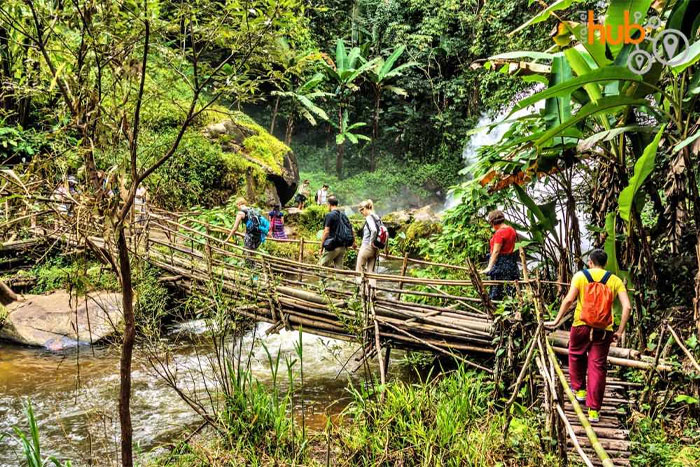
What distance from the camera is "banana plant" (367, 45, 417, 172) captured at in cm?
1883

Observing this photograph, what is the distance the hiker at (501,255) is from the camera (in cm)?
530

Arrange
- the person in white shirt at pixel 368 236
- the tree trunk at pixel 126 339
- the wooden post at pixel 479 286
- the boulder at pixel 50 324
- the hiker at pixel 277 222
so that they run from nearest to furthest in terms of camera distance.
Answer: the tree trunk at pixel 126 339
the wooden post at pixel 479 286
the person in white shirt at pixel 368 236
the boulder at pixel 50 324
the hiker at pixel 277 222

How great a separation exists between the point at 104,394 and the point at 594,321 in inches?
204

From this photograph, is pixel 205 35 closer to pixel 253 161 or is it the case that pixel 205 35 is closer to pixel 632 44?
pixel 632 44

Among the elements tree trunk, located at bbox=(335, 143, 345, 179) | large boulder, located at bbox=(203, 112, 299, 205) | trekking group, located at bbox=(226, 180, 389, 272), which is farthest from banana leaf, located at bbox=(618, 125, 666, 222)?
tree trunk, located at bbox=(335, 143, 345, 179)

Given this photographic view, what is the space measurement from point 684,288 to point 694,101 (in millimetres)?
1468

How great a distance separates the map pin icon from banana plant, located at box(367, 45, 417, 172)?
1558cm

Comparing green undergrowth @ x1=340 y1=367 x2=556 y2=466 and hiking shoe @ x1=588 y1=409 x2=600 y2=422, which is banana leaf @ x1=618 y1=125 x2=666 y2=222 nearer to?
hiking shoe @ x1=588 y1=409 x2=600 y2=422

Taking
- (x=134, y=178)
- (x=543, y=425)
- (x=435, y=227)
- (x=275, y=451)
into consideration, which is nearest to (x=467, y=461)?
(x=543, y=425)

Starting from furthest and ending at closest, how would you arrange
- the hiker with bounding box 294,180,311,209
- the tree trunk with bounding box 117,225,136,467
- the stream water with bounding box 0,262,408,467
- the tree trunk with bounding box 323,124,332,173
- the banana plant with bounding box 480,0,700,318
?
the tree trunk with bounding box 323,124,332,173 → the hiker with bounding box 294,180,311,209 → the stream water with bounding box 0,262,408,467 → the banana plant with bounding box 480,0,700,318 → the tree trunk with bounding box 117,225,136,467

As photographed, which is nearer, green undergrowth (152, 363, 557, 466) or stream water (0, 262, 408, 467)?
green undergrowth (152, 363, 557, 466)

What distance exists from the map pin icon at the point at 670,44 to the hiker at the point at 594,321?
1.52 metres

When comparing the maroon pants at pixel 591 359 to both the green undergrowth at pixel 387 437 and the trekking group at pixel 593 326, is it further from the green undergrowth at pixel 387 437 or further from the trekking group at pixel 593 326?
the green undergrowth at pixel 387 437

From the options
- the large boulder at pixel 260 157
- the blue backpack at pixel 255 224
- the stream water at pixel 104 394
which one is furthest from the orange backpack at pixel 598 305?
the large boulder at pixel 260 157
